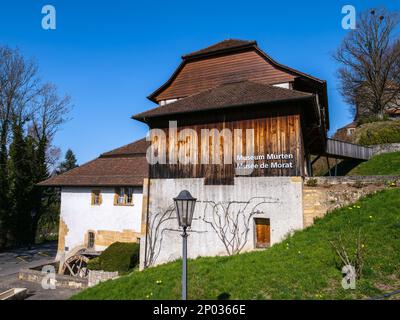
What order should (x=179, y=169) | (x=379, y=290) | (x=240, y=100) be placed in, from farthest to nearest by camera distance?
1. (x=179, y=169)
2. (x=240, y=100)
3. (x=379, y=290)

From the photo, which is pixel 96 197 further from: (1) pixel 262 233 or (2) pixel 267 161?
(2) pixel 267 161

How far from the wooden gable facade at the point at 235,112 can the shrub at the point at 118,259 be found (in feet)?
16.1

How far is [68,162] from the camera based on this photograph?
49.6 meters

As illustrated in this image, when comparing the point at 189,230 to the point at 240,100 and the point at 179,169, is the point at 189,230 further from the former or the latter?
the point at 240,100

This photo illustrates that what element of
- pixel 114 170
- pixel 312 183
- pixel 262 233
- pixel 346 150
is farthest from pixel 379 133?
pixel 114 170

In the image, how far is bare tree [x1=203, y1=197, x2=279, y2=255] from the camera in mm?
12922

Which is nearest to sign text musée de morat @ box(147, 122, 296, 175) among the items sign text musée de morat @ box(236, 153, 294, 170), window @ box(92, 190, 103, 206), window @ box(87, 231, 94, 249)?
sign text musée de morat @ box(236, 153, 294, 170)

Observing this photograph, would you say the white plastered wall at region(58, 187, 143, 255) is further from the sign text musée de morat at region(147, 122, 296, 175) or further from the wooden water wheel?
the sign text musée de morat at region(147, 122, 296, 175)

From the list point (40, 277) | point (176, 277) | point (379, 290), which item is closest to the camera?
point (379, 290)

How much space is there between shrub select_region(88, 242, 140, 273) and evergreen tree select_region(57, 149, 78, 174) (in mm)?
34146

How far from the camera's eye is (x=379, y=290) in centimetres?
732

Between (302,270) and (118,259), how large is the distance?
35.4ft

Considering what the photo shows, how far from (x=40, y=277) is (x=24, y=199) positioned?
41.6ft
